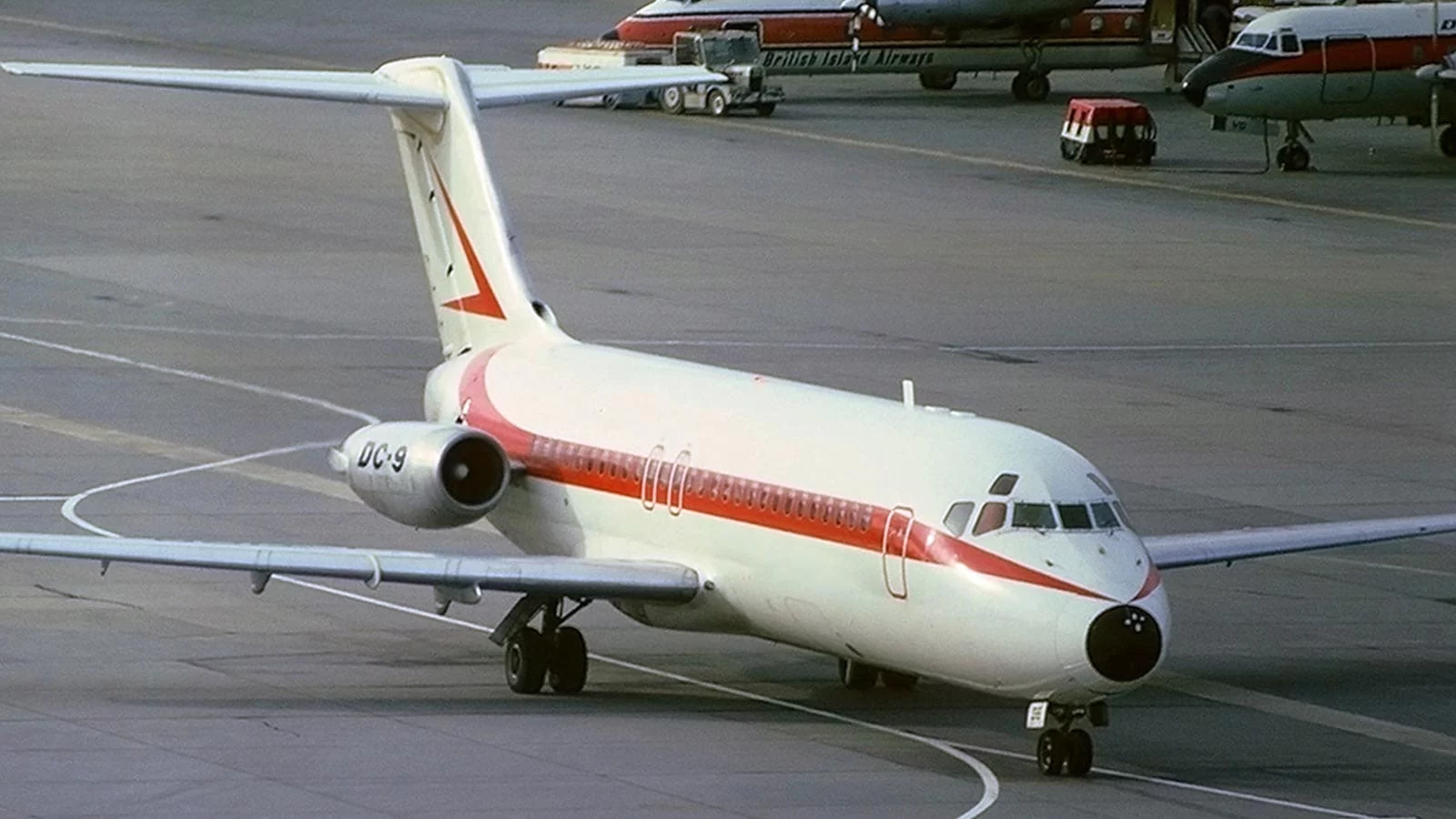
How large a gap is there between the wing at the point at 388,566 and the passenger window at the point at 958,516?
3164mm

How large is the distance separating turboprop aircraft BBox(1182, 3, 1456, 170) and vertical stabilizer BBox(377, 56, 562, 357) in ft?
136

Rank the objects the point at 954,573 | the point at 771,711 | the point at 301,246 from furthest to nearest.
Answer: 1. the point at 301,246
2. the point at 771,711
3. the point at 954,573

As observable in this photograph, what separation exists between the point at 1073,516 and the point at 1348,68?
161 ft

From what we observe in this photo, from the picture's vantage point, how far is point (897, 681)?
28062 millimetres

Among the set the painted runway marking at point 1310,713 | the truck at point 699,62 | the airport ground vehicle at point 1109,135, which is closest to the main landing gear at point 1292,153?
the airport ground vehicle at point 1109,135

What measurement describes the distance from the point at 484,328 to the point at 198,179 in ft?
121

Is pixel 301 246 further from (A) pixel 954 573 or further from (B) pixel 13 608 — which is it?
(A) pixel 954 573

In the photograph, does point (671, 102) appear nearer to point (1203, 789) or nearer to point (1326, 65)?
point (1326, 65)

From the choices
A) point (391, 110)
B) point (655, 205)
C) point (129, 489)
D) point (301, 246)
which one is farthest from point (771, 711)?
point (655, 205)

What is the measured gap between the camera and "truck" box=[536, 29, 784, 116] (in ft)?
257

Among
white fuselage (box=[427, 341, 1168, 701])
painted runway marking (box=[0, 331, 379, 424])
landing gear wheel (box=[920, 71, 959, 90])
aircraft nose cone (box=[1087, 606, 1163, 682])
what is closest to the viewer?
aircraft nose cone (box=[1087, 606, 1163, 682])

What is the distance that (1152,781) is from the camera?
24469mm

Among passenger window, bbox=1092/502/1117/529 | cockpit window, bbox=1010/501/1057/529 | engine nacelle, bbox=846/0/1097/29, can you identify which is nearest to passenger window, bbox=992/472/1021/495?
cockpit window, bbox=1010/501/1057/529

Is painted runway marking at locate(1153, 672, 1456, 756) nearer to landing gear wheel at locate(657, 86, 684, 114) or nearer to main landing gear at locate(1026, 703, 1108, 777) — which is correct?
main landing gear at locate(1026, 703, 1108, 777)
